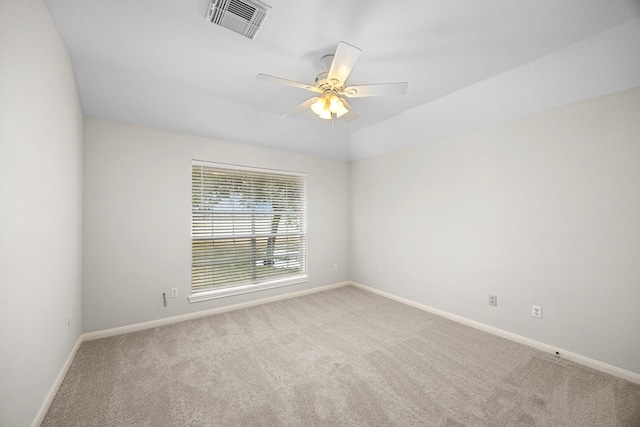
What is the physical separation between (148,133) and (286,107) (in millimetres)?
1696

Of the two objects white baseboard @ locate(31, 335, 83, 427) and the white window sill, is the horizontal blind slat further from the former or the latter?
white baseboard @ locate(31, 335, 83, 427)

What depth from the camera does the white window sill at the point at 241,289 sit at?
3264 mm

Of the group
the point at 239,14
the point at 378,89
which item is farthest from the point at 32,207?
the point at 378,89

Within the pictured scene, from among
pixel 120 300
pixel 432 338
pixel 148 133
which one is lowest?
pixel 432 338

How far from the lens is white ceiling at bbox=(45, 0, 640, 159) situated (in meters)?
1.65

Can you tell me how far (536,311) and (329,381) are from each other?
7.31 ft

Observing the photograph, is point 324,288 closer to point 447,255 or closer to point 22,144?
point 447,255

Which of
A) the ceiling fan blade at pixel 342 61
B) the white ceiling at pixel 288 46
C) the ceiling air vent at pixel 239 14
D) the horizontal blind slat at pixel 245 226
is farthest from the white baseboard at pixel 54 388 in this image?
the ceiling fan blade at pixel 342 61

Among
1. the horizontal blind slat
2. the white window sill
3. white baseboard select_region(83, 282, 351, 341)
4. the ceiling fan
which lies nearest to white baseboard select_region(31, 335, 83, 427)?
white baseboard select_region(83, 282, 351, 341)

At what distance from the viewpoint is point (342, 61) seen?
5.79 feet

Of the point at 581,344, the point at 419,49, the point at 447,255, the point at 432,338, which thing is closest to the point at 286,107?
the point at 419,49

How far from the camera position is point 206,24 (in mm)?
1786

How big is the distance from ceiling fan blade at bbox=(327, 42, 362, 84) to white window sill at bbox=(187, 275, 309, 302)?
9.81 ft

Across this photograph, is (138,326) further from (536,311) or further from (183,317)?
(536,311)
